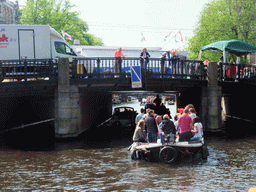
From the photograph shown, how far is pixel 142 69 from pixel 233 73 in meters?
6.45

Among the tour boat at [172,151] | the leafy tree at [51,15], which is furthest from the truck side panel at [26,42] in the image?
the leafy tree at [51,15]

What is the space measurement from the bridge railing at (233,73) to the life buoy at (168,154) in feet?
35.7

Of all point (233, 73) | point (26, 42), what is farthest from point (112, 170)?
point (233, 73)

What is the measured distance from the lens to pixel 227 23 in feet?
126

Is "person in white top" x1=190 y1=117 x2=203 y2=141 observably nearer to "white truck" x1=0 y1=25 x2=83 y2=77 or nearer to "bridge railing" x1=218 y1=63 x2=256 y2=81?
"bridge railing" x1=218 y1=63 x2=256 y2=81

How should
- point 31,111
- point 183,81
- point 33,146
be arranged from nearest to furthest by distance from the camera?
point 33,146
point 183,81
point 31,111

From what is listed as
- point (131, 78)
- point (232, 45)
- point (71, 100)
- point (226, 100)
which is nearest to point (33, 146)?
point (71, 100)

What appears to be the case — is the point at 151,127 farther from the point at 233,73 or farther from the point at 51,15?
the point at 51,15

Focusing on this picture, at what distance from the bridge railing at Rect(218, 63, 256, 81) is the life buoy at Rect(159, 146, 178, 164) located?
10873 millimetres

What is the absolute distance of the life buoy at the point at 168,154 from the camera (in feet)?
47.9

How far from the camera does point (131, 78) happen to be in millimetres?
21844

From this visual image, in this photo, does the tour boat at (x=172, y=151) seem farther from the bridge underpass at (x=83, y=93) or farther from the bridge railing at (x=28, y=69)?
the bridge railing at (x=28, y=69)

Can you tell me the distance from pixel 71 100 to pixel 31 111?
1198 cm

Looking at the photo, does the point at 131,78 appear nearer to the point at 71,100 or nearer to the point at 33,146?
the point at 71,100
